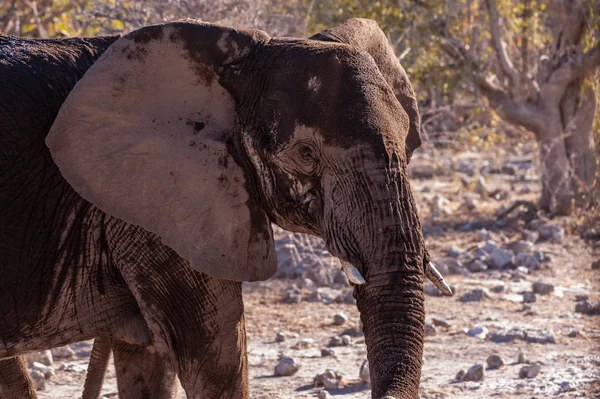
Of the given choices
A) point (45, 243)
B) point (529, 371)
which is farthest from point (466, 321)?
point (45, 243)

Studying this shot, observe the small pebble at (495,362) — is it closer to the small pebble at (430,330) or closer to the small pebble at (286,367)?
the small pebble at (430,330)

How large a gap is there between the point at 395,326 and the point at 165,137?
3.72ft

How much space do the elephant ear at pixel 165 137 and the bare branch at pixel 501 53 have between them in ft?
23.9

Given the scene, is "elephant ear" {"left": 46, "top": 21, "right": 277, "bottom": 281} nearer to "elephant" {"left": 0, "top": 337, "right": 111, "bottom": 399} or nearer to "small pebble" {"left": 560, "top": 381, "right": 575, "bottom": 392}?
"elephant" {"left": 0, "top": 337, "right": 111, "bottom": 399}

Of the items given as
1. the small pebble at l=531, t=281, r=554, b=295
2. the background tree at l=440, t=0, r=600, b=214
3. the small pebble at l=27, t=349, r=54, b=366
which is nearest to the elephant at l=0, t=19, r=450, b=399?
the small pebble at l=27, t=349, r=54, b=366

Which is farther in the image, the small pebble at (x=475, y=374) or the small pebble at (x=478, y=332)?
the small pebble at (x=478, y=332)

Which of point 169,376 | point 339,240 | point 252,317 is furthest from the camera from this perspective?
point 252,317

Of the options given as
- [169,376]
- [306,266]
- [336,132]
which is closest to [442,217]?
[306,266]

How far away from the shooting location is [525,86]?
1171cm

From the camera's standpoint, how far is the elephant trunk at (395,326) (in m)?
3.59

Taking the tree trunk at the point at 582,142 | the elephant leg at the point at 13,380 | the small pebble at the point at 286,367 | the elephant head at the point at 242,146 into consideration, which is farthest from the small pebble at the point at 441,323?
the tree trunk at the point at 582,142

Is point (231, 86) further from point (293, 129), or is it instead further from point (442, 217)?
point (442, 217)

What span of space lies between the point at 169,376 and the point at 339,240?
1294 mm

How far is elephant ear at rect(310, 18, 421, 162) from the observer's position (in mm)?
4305
